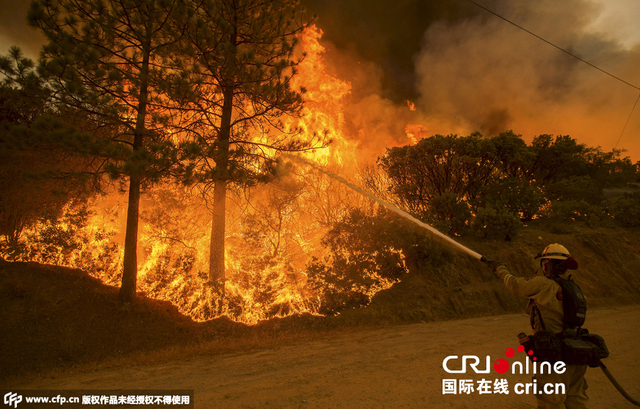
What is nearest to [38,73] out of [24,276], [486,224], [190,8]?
[190,8]

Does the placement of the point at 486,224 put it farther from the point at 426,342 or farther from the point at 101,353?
the point at 101,353

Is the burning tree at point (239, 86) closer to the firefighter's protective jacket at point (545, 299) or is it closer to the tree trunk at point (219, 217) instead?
the tree trunk at point (219, 217)

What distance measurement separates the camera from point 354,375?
18.0ft

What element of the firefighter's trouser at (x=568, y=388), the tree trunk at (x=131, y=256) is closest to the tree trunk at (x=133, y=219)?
the tree trunk at (x=131, y=256)

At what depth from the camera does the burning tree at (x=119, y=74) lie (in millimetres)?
7828

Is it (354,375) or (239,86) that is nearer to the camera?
(354,375)

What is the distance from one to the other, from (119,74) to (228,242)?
6696 millimetres

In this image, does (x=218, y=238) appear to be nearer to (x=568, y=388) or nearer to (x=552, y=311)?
(x=552, y=311)

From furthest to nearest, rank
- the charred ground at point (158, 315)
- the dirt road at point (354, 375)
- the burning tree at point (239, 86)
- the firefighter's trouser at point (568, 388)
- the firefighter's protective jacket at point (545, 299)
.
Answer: the burning tree at point (239, 86) → the charred ground at point (158, 315) → the dirt road at point (354, 375) → the firefighter's protective jacket at point (545, 299) → the firefighter's trouser at point (568, 388)

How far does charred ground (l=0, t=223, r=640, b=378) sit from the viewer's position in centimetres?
739

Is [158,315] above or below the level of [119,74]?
below

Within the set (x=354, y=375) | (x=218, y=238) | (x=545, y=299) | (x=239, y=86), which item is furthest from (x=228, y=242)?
(x=545, y=299)

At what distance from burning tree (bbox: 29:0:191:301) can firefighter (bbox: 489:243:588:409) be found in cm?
817

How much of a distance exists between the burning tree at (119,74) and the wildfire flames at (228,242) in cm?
186
